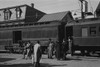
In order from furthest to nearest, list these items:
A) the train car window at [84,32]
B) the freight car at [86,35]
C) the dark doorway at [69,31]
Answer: the dark doorway at [69,31], the train car window at [84,32], the freight car at [86,35]

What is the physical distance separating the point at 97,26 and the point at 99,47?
221cm

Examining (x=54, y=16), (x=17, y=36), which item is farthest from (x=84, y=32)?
(x=54, y=16)

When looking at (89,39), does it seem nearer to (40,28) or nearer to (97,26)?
(97,26)

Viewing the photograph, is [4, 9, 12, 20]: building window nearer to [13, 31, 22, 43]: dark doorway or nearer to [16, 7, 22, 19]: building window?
[16, 7, 22, 19]: building window

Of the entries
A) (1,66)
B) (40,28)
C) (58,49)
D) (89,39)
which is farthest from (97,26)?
(1,66)

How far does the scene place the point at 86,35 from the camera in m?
20.3

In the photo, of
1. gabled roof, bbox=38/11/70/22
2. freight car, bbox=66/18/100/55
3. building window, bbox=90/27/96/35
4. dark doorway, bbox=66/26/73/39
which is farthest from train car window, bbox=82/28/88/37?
gabled roof, bbox=38/11/70/22

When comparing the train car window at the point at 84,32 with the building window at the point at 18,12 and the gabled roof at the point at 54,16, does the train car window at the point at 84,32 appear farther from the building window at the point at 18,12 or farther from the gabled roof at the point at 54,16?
the building window at the point at 18,12

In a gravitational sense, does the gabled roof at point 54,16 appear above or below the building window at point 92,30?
above

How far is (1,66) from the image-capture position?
13961 millimetres

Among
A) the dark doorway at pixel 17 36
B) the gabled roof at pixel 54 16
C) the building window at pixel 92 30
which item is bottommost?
the dark doorway at pixel 17 36

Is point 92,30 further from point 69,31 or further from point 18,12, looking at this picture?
point 18,12

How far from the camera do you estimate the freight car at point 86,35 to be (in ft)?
64.4

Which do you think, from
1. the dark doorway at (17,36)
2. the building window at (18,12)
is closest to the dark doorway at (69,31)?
the dark doorway at (17,36)
